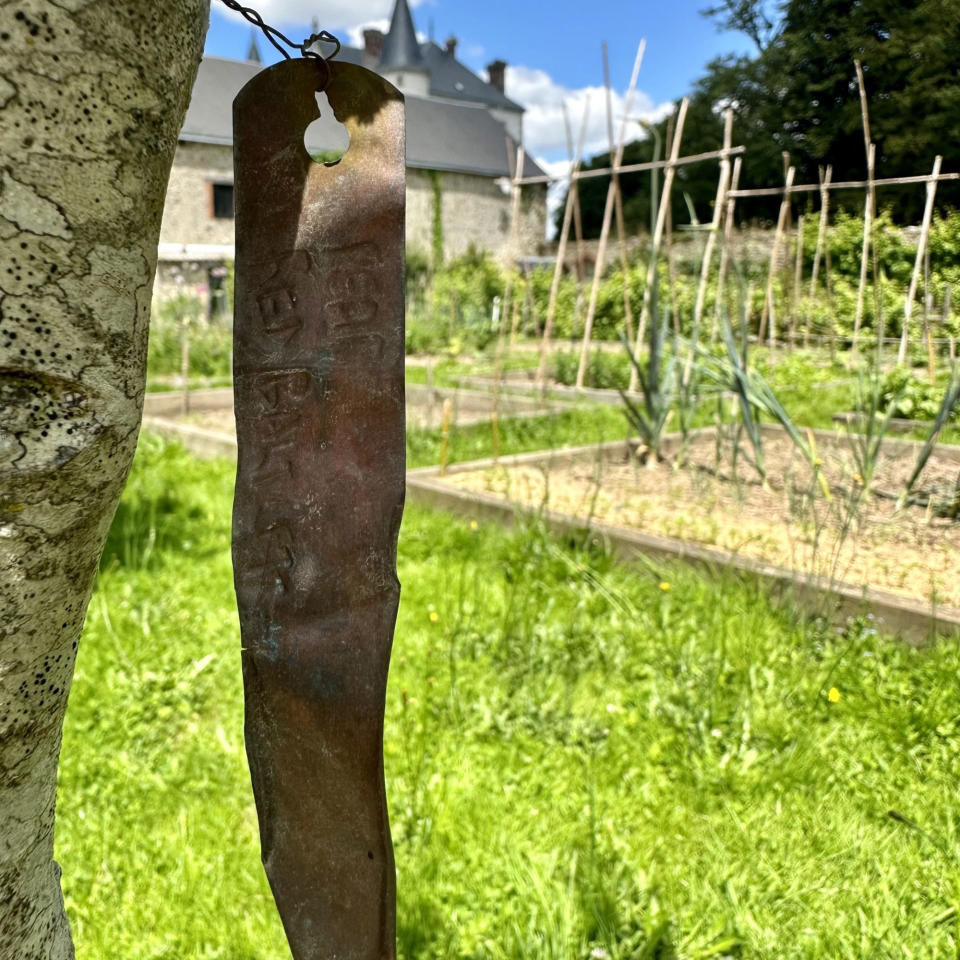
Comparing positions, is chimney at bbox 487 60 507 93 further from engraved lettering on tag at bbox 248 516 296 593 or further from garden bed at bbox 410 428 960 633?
engraved lettering on tag at bbox 248 516 296 593

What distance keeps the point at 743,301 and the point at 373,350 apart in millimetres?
3543

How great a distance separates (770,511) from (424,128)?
24652mm

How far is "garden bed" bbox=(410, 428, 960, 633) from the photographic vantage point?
10.9ft

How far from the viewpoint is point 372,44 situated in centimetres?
3641

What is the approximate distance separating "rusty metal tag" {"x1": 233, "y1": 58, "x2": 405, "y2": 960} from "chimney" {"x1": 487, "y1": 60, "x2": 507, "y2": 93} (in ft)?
131

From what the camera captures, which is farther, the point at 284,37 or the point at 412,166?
the point at 412,166

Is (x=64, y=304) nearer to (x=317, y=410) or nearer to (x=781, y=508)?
(x=317, y=410)

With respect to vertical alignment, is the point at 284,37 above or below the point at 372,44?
below

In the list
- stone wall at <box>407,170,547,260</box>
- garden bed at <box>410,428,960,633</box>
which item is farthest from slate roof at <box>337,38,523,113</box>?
garden bed at <box>410,428,960,633</box>

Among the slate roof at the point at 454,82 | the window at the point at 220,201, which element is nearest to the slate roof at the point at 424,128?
the window at the point at 220,201

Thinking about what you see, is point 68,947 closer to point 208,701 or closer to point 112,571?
point 208,701

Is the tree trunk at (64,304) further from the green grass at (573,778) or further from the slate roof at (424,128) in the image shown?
the slate roof at (424,128)

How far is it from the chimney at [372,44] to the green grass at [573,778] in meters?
37.4

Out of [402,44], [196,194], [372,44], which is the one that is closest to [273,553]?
[196,194]
